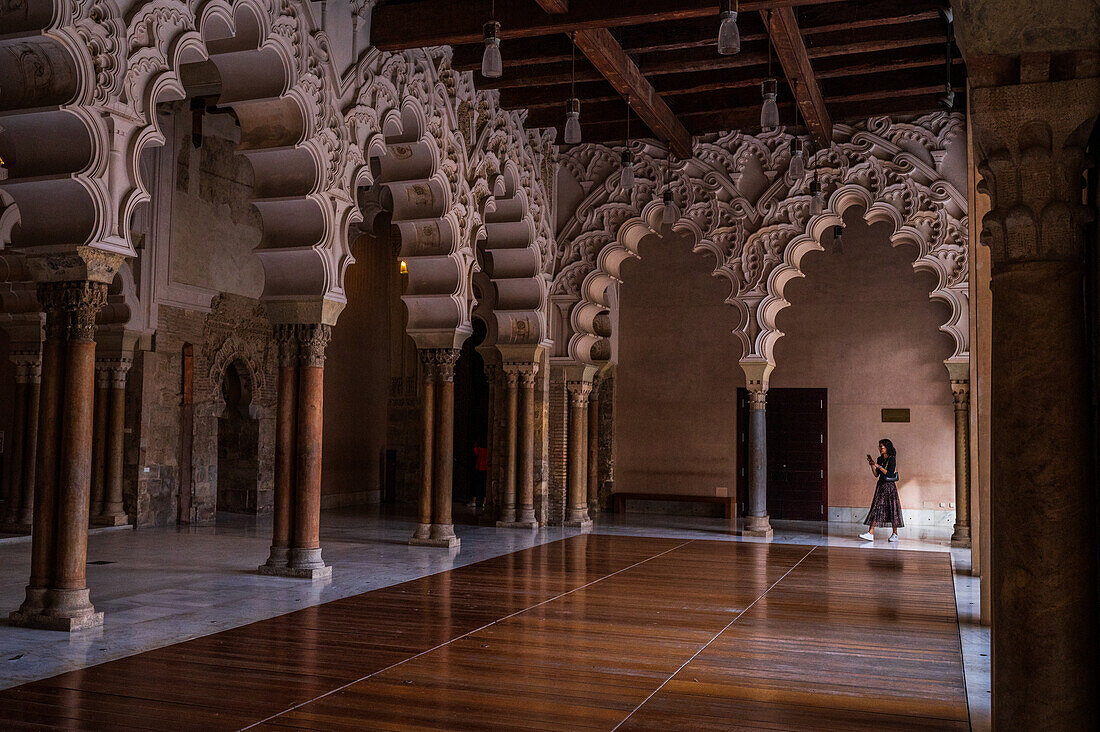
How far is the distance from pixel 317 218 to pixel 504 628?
13.3 ft

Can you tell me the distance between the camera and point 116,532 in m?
12.0

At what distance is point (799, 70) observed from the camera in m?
10.4

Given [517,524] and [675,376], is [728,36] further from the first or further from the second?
[675,376]

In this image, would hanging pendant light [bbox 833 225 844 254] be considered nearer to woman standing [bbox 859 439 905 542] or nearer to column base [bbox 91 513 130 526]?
woman standing [bbox 859 439 905 542]

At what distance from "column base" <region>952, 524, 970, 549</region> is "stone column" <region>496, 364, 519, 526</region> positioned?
5.82 m

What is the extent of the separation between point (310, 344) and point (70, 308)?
261 centimetres

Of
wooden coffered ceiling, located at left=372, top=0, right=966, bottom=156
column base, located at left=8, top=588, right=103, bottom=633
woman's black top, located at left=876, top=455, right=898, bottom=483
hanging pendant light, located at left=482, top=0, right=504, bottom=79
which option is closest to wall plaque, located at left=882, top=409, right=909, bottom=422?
woman's black top, located at left=876, top=455, right=898, bottom=483

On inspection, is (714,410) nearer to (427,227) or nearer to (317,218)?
(427,227)

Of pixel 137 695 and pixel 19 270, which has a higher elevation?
pixel 19 270

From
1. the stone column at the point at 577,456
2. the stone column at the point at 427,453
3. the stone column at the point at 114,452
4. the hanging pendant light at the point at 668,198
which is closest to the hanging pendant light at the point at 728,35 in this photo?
the hanging pendant light at the point at 668,198

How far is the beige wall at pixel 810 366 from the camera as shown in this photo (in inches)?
604

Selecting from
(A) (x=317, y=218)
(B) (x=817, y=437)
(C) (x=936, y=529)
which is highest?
(A) (x=317, y=218)

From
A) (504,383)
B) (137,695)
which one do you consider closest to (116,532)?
(504,383)

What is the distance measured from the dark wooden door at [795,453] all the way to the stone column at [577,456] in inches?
127
